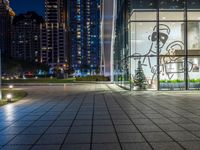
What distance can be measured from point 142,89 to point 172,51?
13.8 feet

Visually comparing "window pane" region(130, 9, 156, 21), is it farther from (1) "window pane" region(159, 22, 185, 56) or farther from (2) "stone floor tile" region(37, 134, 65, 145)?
(2) "stone floor tile" region(37, 134, 65, 145)

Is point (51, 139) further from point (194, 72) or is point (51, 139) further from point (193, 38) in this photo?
point (193, 38)

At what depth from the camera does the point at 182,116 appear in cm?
1285

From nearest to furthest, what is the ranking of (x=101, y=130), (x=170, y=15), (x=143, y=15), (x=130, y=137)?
1. (x=130, y=137)
2. (x=101, y=130)
3. (x=170, y=15)
4. (x=143, y=15)

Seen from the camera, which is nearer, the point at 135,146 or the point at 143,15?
the point at 135,146

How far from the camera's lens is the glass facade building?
1113 inches

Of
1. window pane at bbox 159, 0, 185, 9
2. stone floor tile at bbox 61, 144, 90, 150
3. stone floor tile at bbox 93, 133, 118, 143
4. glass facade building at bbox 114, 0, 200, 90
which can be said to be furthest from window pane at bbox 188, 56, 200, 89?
stone floor tile at bbox 61, 144, 90, 150

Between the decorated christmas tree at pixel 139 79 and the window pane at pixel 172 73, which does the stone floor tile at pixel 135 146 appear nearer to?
the decorated christmas tree at pixel 139 79

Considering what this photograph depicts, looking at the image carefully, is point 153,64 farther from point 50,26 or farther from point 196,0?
point 50,26

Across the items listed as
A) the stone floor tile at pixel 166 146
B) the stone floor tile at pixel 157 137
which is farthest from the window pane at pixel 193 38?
the stone floor tile at pixel 166 146

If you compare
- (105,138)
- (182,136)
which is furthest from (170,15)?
(105,138)

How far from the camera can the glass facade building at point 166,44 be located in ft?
92.8

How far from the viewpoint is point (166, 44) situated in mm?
29000

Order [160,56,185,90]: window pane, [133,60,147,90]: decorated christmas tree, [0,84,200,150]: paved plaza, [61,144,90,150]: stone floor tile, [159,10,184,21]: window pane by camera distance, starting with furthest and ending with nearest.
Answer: [133,60,147,90]: decorated christmas tree
[160,56,185,90]: window pane
[159,10,184,21]: window pane
[0,84,200,150]: paved plaza
[61,144,90,150]: stone floor tile
